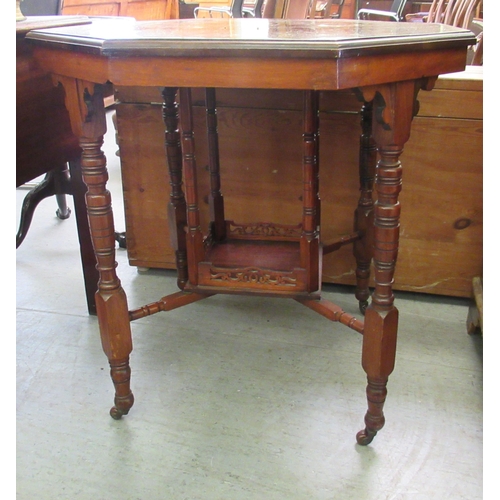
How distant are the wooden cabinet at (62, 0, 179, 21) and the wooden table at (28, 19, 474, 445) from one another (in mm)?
2998

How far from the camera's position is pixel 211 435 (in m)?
1.12

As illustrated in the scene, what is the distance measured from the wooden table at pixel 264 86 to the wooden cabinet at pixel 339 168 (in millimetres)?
149

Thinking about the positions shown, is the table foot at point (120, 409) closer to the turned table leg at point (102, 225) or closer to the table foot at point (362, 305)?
the turned table leg at point (102, 225)

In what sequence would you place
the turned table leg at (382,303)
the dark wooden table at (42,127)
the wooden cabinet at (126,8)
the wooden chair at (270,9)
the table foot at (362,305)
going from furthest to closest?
the wooden cabinet at (126,8) < the wooden chair at (270,9) < the table foot at (362,305) < the dark wooden table at (42,127) < the turned table leg at (382,303)

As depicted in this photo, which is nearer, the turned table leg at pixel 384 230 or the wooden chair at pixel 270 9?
the turned table leg at pixel 384 230

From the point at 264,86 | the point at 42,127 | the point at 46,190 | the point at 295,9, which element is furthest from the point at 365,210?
→ the point at 295,9

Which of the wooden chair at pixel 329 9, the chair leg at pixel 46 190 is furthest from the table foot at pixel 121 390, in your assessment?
the wooden chair at pixel 329 9

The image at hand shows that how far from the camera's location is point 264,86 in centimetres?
83

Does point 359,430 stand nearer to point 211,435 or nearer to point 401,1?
point 211,435

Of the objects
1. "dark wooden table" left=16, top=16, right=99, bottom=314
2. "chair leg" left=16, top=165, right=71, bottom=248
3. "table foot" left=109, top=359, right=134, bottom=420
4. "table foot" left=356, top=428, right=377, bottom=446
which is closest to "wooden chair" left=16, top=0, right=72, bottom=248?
"chair leg" left=16, top=165, right=71, bottom=248

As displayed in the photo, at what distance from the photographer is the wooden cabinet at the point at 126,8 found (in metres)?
4.46

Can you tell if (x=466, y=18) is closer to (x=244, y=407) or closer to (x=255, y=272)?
(x=255, y=272)

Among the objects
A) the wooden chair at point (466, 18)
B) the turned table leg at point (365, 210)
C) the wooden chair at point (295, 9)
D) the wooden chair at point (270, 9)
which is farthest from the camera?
the wooden chair at point (270, 9)

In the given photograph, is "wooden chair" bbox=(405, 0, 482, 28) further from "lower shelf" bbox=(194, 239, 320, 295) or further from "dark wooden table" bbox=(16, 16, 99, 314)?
"dark wooden table" bbox=(16, 16, 99, 314)
